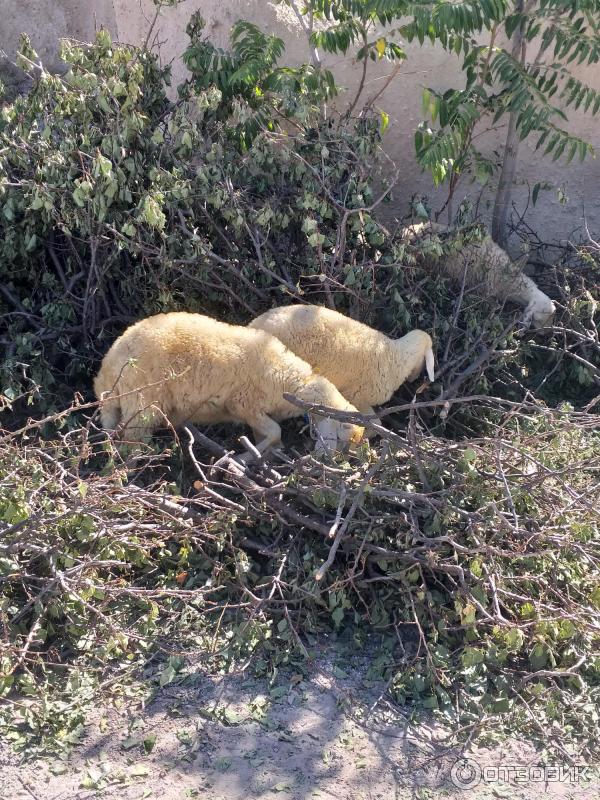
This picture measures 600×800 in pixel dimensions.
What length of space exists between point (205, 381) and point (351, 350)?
3.79 ft

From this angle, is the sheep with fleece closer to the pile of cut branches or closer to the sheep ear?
the pile of cut branches

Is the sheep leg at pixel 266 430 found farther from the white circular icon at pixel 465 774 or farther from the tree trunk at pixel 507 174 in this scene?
the tree trunk at pixel 507 174

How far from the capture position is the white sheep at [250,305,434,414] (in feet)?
18.9

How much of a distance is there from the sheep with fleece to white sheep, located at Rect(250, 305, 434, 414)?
0.91 ft

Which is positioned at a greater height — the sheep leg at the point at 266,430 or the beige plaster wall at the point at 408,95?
the beige plaster wall at the point at 408,95

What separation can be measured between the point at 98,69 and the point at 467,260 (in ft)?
10.0

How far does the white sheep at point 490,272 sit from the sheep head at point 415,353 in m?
0.78

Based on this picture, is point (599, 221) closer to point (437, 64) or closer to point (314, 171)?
point (437, 64)

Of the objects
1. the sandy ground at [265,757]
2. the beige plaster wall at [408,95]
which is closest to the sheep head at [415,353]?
the beige plaster wall at [408,95]

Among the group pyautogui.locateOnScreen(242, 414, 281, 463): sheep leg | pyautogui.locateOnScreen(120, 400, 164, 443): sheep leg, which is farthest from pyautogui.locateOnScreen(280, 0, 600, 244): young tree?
pyautogui.locateOnScreen(120, 400, 164, 443): sheep leg

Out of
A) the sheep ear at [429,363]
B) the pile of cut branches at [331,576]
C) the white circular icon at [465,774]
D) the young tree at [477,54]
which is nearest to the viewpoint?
the white circular icon at [465,774]

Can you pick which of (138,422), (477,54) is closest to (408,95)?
(477,54)

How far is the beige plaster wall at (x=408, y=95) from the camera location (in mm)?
7875

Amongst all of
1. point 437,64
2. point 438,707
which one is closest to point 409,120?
point 437,64
